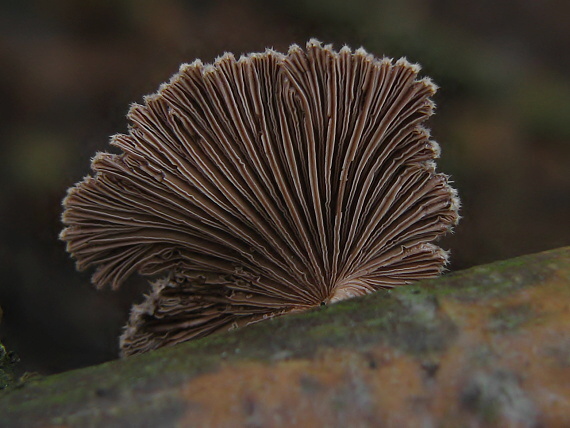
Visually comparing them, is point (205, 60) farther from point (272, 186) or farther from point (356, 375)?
point (356, 375)

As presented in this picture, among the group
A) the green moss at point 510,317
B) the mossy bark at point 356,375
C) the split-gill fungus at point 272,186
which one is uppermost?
the split-gill fungus at point 272,186

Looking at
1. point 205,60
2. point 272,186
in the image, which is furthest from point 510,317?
point 205,60

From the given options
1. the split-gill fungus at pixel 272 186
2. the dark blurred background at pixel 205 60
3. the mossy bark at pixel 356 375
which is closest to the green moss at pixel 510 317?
the mossy bark at pixel 356 375

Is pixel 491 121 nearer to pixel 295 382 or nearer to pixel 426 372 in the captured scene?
pixel 426 372

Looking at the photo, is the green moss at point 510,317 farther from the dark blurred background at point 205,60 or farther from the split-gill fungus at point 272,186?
the dark blurred background at point 205,60

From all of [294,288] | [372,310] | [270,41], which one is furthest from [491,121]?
[372,310]
